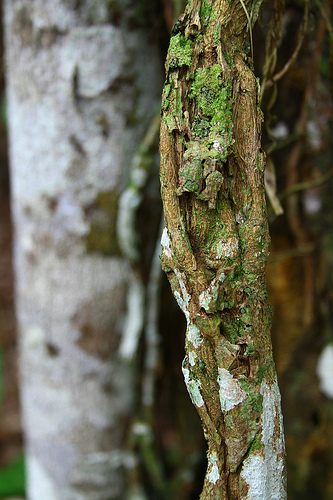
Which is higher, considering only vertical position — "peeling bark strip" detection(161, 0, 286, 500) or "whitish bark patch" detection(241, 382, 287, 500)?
"peeling bark strip" detection(161, 0, 286, 500)

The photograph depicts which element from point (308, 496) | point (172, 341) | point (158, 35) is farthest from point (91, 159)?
point (308, 496)

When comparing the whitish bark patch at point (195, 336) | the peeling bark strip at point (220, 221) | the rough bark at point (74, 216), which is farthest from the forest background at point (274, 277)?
the whitish bark patch at point (195, 336)

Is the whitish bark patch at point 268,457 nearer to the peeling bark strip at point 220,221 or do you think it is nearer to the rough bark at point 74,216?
the peeling bark strip at point 220,221

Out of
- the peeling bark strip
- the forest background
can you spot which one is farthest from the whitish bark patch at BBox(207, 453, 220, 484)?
the forest background

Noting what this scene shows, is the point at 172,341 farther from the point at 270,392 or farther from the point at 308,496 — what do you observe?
the point at 270,392

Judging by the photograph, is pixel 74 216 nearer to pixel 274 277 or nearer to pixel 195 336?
pixel 274 277

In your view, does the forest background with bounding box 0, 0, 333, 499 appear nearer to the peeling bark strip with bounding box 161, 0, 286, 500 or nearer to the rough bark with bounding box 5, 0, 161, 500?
the rough bark with bounding box 5, 0, 161, 500

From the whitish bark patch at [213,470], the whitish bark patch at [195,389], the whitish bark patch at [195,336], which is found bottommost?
the whitish bark patch at [213,470]

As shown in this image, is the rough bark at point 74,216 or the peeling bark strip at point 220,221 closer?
the peeling bark strip at point 220,221
